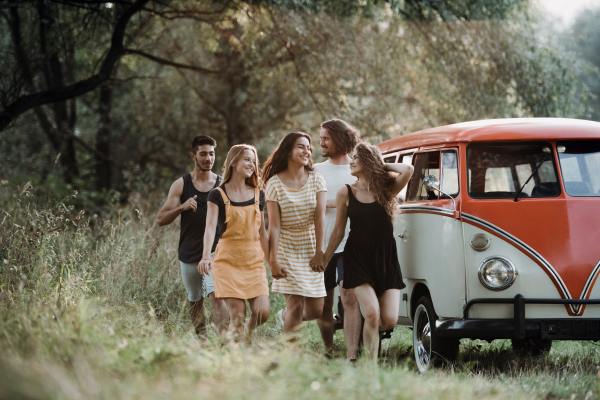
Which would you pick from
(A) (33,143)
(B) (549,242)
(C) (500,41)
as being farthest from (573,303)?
(A) (33,143)

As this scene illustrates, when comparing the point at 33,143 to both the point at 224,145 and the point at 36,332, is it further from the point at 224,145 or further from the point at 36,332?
the point at 36,332

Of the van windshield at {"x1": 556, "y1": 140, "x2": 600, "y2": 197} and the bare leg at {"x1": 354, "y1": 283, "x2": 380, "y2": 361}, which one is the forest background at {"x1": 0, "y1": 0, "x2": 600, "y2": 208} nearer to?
the van windshield at {"x1": 556, "y1": 140, "x2": 600, "y2": 197}

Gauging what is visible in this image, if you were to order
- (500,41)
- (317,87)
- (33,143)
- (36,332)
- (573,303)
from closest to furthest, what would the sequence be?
1. (36,332)
2. (573,303)
3. (500,41)
4. (317,87)
5. (33,143)

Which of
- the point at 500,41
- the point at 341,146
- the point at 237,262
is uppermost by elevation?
the point at 500,41

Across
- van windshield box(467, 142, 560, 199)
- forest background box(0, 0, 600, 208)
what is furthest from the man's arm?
forest background box(0, 0, 600, 208)

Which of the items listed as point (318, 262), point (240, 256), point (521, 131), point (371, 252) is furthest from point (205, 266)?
point (521, 131)

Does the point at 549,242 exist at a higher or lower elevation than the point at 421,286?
higher

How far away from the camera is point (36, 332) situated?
4367 mm

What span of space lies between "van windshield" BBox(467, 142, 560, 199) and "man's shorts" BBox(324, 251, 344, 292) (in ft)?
4.40

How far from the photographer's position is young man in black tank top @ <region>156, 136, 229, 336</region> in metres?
6.45

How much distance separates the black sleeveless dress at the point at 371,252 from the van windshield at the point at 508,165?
853 mm

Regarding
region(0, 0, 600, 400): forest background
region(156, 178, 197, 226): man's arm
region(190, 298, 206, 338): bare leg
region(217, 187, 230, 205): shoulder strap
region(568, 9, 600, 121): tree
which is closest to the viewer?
region(0, 0, 600, 400): forest background

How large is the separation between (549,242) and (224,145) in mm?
13825

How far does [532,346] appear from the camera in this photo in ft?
23.9
